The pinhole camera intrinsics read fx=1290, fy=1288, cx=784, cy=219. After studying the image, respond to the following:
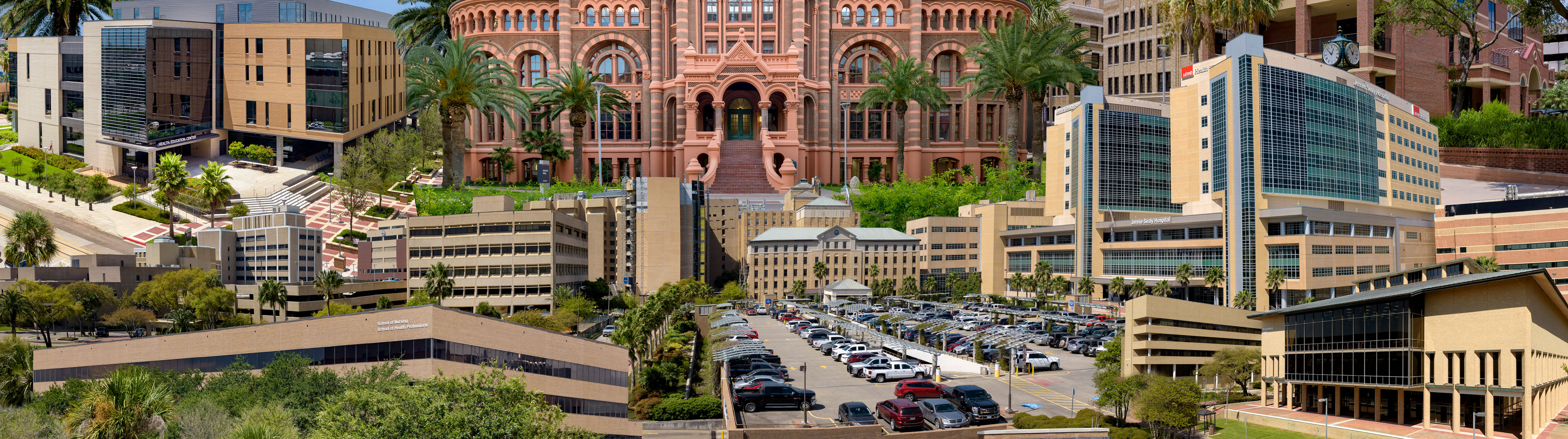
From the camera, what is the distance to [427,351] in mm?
61875

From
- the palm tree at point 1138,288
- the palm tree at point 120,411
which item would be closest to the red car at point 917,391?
the palm tree at point 120,411

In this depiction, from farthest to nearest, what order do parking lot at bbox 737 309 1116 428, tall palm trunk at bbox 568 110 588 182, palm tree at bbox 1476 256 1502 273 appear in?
tall palm trunk at bbox 568 110 588 182
palm tree at bbox 1476 256 1502 273
parking lot at bbox 737 309 1116 428

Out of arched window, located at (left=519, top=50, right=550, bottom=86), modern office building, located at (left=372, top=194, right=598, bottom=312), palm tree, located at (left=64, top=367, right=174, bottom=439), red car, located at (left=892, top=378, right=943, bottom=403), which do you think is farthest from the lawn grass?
arched window, located at (left=519, top=50, right=550, bottom=86)

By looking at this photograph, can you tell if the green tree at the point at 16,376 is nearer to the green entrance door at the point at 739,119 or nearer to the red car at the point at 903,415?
the red car at the point at 903,415

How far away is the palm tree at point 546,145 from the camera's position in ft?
450

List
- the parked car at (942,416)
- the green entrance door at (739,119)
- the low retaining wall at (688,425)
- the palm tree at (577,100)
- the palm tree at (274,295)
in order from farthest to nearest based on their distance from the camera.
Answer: the green entrance door at (739,119)
the palm tree at (577,100)
the palm tree at (274,295)
the low retaining wall at (688,425)
the parked car at (942,416)

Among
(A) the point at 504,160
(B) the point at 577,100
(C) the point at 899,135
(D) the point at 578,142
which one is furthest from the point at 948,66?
(A) the point at 504,160

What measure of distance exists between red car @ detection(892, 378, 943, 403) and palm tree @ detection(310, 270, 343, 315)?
58.1 m

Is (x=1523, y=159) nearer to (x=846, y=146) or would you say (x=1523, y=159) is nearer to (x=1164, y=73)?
(x=1164, y=73)

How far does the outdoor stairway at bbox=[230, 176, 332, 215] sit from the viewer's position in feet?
419

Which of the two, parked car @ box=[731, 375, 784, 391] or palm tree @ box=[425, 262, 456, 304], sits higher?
palm tree @ box=[425, 262, 456, 304]

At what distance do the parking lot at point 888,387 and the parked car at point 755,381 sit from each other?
5.29 ft

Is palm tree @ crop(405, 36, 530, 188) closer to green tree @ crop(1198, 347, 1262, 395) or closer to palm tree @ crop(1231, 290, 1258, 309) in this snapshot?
palm tree @ crop(1231, 290, 1258, 309)

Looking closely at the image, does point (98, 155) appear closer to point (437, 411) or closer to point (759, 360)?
point (759, 360)
